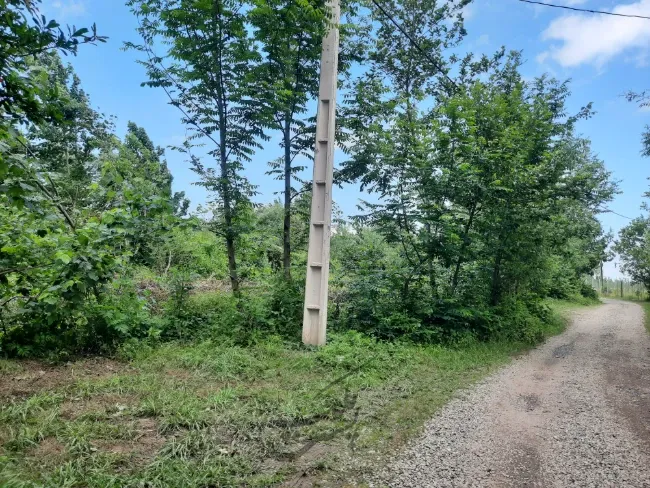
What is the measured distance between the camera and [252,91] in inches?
273

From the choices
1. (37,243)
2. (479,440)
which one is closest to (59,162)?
(37,243)

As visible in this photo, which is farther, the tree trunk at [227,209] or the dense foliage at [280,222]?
the tree trunk at [227,209]

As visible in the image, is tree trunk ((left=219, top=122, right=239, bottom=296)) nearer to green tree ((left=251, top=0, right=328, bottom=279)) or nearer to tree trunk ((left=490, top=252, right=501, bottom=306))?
green tree ((left=251, top=0, right=328, bottom=279))

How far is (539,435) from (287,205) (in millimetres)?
5414

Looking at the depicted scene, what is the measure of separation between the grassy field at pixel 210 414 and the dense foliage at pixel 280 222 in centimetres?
90

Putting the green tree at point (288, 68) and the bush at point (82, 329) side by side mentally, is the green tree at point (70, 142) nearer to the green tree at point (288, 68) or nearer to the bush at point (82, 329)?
the bush at point (82, 329)

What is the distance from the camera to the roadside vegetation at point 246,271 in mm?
2920

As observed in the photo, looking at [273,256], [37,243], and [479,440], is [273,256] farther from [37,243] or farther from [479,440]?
[479,440]

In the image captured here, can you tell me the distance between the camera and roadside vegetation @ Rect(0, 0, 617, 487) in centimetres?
292

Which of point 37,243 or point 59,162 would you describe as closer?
point 37,243

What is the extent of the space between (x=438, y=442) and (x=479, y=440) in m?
0.40

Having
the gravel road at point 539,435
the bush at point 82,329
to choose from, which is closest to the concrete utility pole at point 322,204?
the bush at point 82,329

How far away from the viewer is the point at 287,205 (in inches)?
303

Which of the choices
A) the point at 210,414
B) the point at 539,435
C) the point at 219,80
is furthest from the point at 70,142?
the point at 539,435
